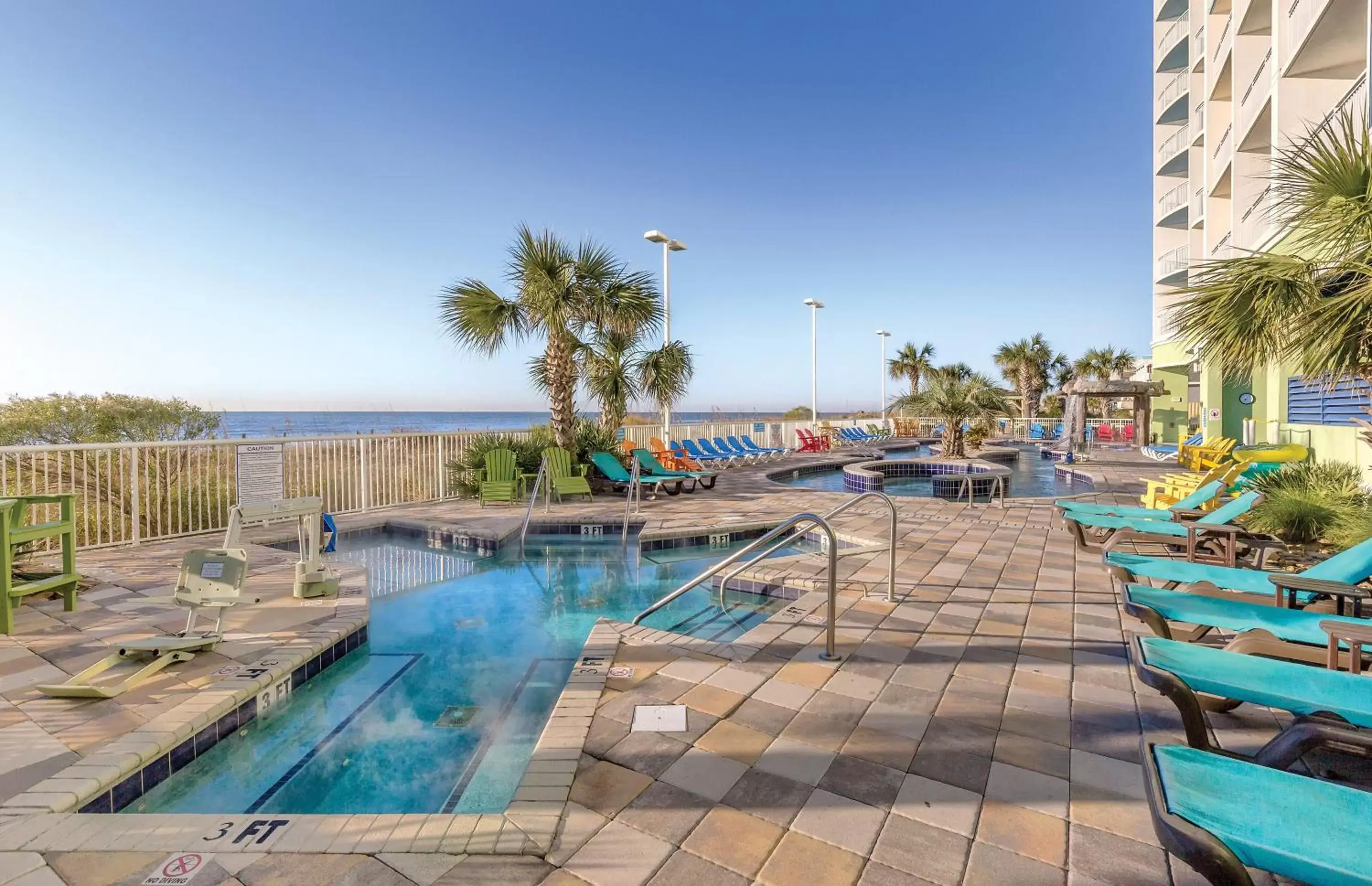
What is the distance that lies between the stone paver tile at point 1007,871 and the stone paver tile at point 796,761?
0.51 meters

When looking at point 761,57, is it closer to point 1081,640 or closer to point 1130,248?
point 1081,640

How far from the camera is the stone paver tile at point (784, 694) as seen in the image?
2.55 metres

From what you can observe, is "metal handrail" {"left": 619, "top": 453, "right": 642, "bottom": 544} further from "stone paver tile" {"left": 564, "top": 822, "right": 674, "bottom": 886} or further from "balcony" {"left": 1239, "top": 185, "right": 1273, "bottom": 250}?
"balcony" {"left": 1239, "top": 185, "right": 1273, "bottom": 250}

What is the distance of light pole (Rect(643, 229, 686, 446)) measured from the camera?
11.7m

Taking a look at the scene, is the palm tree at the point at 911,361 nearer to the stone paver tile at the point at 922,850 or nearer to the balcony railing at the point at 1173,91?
the balcony railing at the point at 1173,91

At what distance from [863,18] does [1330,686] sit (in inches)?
545

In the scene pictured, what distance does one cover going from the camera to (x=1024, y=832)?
5.63 feet

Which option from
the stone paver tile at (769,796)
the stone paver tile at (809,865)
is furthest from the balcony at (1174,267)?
the stone paver tile at (809,865)

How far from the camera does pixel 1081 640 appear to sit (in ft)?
10.8

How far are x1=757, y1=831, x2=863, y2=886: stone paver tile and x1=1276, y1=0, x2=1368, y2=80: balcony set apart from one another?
11344 mm

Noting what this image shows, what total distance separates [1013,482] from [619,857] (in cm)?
1307

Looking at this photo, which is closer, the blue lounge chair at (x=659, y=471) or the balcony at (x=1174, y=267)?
the blue lounge chair at (x=659, y=471)

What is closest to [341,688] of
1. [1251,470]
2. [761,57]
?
[1251,470]

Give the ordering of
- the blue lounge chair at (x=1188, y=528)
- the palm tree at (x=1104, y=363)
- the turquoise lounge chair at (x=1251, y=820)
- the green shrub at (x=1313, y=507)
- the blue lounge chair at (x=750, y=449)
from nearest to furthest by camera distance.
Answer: the turquoise lounge chair at (x=1251, y=820) → the blue lounge chair at (x=1188, y=528) → the green shrub at (x=1313, y=507) → the blue lounge chair at (x=750, y=449) → the palm tree at (x=1104, y=363)
